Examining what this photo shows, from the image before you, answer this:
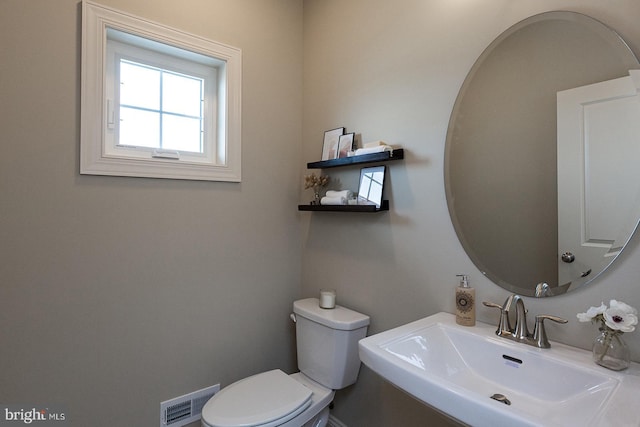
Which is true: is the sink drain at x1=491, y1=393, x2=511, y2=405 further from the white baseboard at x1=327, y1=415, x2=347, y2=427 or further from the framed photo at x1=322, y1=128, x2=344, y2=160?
the framed photo at x1=322, y1=128, x2=344, y2=160

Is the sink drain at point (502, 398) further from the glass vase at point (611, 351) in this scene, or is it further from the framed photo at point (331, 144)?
the framed photo at point (331, 144)

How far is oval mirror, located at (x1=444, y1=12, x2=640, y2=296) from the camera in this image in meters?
0.93

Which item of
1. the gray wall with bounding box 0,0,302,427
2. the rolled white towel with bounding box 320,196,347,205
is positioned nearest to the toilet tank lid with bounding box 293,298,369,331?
the gray wall with bounding box 0,0,302,427

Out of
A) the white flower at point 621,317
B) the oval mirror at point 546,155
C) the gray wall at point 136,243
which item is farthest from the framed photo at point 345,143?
the white flower at point 621,317

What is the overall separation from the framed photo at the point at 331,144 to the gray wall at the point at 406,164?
0.06 metres

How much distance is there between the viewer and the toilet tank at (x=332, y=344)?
153 cm

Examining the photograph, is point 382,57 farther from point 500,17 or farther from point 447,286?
point 447,286

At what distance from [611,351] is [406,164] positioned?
917 millimetres

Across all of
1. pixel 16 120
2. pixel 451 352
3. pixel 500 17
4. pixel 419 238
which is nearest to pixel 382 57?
pixel 500 17

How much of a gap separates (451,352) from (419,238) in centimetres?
46

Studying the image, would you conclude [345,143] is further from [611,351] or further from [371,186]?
[611,351]

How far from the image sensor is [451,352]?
1121 mm

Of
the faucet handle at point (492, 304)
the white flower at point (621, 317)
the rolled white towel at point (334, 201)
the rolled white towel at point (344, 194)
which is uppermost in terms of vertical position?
the rolled white towel at point (344, 194)

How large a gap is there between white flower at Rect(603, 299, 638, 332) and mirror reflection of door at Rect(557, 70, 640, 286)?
146mm
